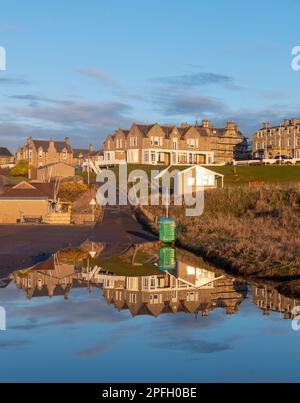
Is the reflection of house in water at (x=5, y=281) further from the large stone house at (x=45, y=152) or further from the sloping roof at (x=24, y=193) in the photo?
the large stone house at (x=45, y=152)

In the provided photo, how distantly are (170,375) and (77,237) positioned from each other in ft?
95.0

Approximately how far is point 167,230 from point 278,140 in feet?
337

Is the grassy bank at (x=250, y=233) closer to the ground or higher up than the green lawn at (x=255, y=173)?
closer to the ground

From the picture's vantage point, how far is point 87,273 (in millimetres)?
22922

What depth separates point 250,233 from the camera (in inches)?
1298

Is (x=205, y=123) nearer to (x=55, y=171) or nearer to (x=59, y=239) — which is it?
(x=55, y=171)

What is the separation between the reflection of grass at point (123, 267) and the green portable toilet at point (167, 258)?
0.49m

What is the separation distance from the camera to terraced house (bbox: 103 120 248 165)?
10725 cm

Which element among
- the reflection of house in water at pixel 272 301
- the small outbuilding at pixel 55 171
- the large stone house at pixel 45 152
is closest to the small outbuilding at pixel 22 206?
the reflection of house in water at pixel 272 301

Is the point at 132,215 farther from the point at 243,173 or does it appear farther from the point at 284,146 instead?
the point at 284,146

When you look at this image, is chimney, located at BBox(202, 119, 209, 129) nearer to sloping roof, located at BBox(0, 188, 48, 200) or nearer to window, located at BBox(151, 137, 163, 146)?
window, located at BBox(151, 137, 163, 146)

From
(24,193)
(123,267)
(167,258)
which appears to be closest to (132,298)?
(123,267)

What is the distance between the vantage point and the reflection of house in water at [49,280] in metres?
18.7

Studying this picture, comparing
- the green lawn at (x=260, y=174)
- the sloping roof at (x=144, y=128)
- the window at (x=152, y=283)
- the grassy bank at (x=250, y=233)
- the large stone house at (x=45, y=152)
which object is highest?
the sloping roof at (x=144, y=128)
